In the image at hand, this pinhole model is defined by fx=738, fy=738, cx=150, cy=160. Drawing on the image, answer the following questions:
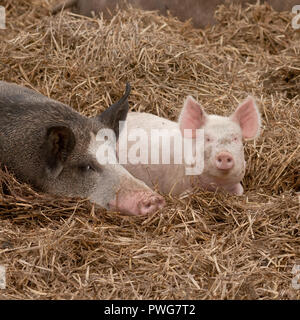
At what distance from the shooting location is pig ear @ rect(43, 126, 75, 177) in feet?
16.1

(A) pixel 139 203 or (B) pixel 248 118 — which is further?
(B) pixel 248 118

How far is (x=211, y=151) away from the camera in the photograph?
508 cm

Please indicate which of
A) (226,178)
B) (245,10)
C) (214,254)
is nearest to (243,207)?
(226,178)

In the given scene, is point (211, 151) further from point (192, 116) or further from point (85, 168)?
point (85, 168)

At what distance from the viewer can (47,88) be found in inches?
254

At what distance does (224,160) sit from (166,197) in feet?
1.61

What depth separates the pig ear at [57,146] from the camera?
193 inches

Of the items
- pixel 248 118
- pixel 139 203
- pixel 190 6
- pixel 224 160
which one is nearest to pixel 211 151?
pixel 224 160

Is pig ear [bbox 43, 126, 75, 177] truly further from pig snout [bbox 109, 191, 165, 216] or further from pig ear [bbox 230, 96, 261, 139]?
pig ear [bbox 230, 96, 261, 139]

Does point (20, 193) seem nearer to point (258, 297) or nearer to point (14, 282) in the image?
point (14, 282)
